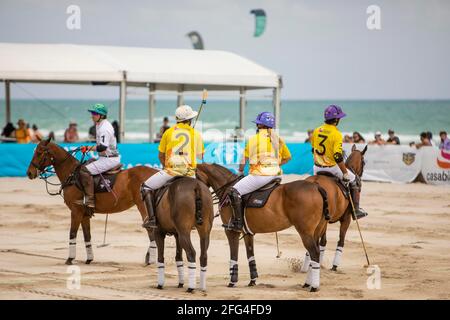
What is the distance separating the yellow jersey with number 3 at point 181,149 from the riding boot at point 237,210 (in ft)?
2.16

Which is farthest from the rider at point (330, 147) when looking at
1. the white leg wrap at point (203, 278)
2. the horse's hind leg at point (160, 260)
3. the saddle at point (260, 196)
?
the horse's hind leg at point (160, 260)

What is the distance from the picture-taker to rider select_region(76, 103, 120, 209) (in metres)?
14.7

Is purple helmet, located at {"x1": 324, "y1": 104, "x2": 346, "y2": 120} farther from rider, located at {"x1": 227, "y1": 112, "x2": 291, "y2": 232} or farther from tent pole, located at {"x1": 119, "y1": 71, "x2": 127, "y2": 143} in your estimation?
tent pole, located at {"x1": 119, "y1": 71, "x2": 127, "y2": 143}

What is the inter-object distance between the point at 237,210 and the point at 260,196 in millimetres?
364

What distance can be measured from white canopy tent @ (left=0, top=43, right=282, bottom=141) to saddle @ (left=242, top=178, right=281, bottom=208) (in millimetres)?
18221

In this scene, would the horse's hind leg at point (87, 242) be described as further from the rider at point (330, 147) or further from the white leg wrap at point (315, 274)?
the white leg wrap at point (315, 274)

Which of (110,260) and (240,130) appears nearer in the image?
(110,260)

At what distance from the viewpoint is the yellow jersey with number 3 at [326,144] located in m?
13.4

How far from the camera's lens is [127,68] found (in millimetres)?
30781

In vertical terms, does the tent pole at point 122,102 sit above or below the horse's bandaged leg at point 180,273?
above
